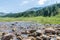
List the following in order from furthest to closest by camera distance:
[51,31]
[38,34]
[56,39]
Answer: [51,31]
[38,34]
[56,39]

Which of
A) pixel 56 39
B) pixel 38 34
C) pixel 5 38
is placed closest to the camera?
pixel 56 39

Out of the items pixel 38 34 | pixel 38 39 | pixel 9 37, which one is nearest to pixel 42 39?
pixel 38 39

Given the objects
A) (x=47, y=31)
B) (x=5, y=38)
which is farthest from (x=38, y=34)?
(x=5, y=38)

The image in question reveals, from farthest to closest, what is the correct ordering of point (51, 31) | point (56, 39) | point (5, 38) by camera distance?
point (51, 31)
point (5, 38)
point (56, 39)

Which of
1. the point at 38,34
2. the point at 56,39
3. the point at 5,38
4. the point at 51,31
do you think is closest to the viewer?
the point at 56,39

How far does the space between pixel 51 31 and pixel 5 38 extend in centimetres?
849

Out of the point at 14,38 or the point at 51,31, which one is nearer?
the point at 14,38

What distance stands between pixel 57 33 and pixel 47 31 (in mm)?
1841

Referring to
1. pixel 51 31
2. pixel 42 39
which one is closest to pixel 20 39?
pixel 42 39

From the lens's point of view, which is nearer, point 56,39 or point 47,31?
point 56,39

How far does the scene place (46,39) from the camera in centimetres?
2511

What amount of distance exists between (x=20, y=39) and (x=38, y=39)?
2605mm

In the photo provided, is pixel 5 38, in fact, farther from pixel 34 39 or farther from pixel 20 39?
pixel 34 39

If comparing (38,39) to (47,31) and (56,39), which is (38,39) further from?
(47,31)
